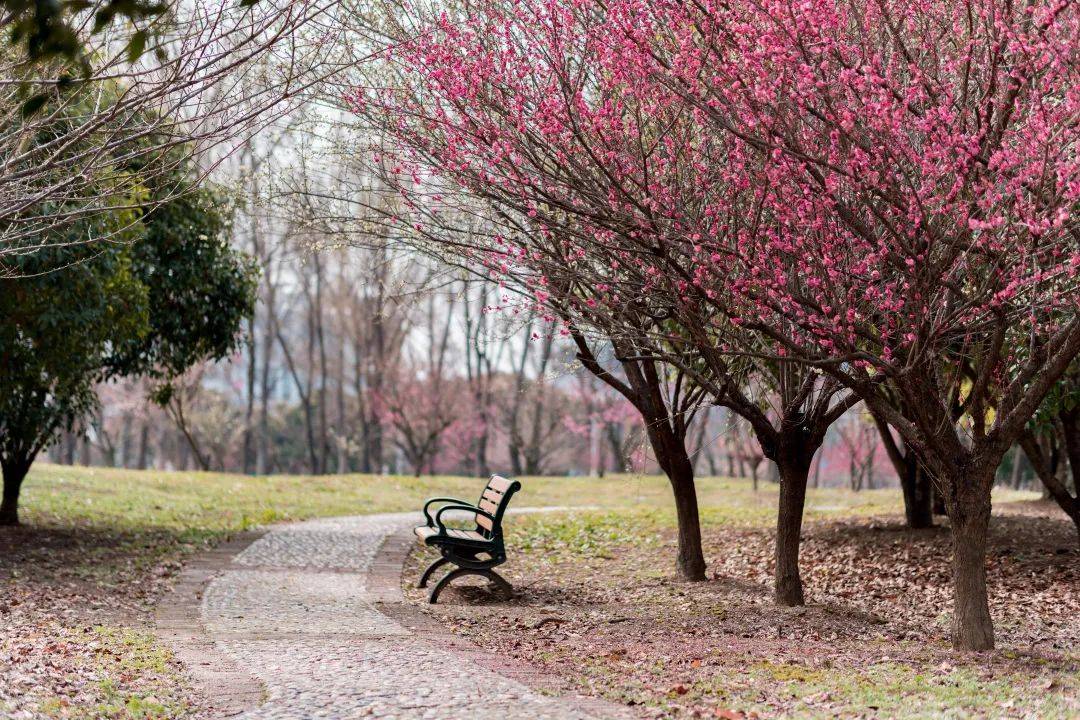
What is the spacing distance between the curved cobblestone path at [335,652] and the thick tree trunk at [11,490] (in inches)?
128

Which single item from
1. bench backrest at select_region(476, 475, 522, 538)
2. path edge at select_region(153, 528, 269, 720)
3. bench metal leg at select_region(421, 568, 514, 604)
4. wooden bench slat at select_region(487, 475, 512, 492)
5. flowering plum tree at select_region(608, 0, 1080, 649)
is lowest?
path edge at select_region(153, 528, 269, 720)

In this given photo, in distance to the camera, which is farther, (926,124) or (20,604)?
(20,604)

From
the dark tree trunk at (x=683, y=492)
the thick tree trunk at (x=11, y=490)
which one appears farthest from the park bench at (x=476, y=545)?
the thick tree trunk at (x=11, y=490)

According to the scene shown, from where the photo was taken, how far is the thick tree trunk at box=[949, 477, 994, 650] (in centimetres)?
706

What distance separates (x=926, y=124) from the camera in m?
5.59

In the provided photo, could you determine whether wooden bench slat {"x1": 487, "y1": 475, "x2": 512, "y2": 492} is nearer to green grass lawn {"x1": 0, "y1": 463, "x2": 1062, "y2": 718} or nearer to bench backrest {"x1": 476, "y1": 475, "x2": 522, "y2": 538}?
bench backrest {"x1": 476, "y1": 475, "x2": 522, "y2": 538}

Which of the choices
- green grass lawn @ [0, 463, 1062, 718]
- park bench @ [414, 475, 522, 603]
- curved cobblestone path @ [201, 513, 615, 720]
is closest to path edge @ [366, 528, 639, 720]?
curved cobblestone path @ [201, 513, 615, 720]

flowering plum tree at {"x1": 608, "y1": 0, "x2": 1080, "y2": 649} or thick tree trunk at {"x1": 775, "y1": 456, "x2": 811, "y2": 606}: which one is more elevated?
flowering plum tree at {"x1": 608, "y1": 0, "x2": 1080, "y2": 649}

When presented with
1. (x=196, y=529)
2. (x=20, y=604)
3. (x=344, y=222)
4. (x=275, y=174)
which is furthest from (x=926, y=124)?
(x=196, y=529)

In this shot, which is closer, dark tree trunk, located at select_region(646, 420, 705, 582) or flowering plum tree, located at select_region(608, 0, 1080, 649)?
flowering plum tree, located at select_region(608, 0, 1080, 649)

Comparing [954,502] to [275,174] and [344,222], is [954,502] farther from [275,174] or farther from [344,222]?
[275,174]

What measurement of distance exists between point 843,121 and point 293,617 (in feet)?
19.6

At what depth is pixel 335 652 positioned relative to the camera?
7.25 m

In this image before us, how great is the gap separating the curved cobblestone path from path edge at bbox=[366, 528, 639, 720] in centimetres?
6
